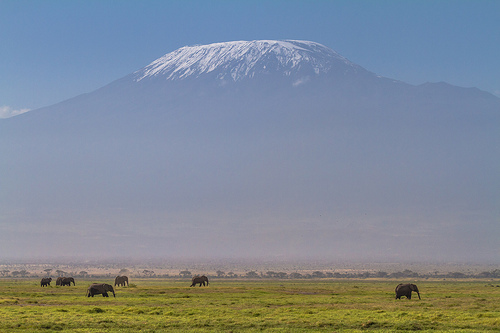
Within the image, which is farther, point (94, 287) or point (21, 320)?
point (94, 287)

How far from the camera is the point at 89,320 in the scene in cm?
3600

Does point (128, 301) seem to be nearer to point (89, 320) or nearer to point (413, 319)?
point (89, 320)

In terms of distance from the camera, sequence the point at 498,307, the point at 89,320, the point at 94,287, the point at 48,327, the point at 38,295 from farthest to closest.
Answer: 1. the point at 38,295
2. the point at 94,287
3. the point at 498,307
4. the point at 89,320
5. the point at 48,327

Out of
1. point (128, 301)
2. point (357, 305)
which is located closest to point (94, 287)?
point (128, 301)

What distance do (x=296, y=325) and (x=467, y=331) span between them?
9672mm

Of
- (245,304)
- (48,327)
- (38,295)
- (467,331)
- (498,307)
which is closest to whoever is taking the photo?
(467,331)

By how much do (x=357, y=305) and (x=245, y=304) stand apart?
31.7 ft

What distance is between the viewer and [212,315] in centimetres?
3975

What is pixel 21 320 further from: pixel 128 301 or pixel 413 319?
pixel 413 319

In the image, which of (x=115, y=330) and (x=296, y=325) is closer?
(x=115, y=330)

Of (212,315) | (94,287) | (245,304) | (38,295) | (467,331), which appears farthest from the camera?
(38,295)

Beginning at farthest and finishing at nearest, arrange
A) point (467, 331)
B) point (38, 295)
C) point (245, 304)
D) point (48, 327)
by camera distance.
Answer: point (38, 295), point (245, 304), point (48, 327), point (467, 331)

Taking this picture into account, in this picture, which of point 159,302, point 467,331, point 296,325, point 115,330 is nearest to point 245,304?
point 159,302

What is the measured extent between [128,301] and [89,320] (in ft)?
56.8
